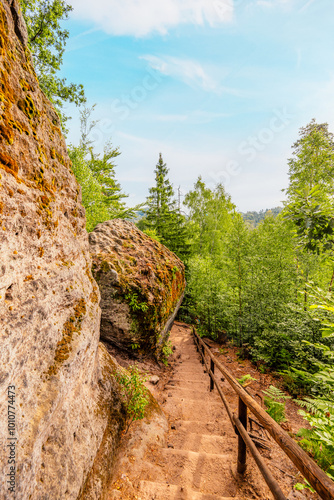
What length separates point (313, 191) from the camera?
3.05m

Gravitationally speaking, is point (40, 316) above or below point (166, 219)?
below

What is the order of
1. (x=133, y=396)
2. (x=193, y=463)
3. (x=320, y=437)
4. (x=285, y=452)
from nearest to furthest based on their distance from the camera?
(x=285, y=452), (x=320, y=437), (x=193, y=463), (x=133, y=396)

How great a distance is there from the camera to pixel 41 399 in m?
1.66

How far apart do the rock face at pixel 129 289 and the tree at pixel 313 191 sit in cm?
349

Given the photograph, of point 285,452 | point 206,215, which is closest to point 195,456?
point 285,452

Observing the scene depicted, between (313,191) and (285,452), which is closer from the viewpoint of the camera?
(285,452)

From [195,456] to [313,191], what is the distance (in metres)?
4.18

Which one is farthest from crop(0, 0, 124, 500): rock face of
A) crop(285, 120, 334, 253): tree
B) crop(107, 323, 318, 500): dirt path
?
crop(285, 120, 334, 253): tree

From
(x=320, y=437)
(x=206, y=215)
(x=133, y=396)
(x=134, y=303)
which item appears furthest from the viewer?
(x=206, y=215)

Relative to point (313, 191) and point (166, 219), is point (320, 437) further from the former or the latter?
point (166, 219)

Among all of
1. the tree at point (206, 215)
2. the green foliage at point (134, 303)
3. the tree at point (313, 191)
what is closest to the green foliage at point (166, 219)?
the tree at point (206, 215)

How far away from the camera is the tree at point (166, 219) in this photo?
16828 millimetres

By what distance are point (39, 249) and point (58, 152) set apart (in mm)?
1626

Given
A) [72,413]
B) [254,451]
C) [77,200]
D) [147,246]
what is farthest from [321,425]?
[147,246]
